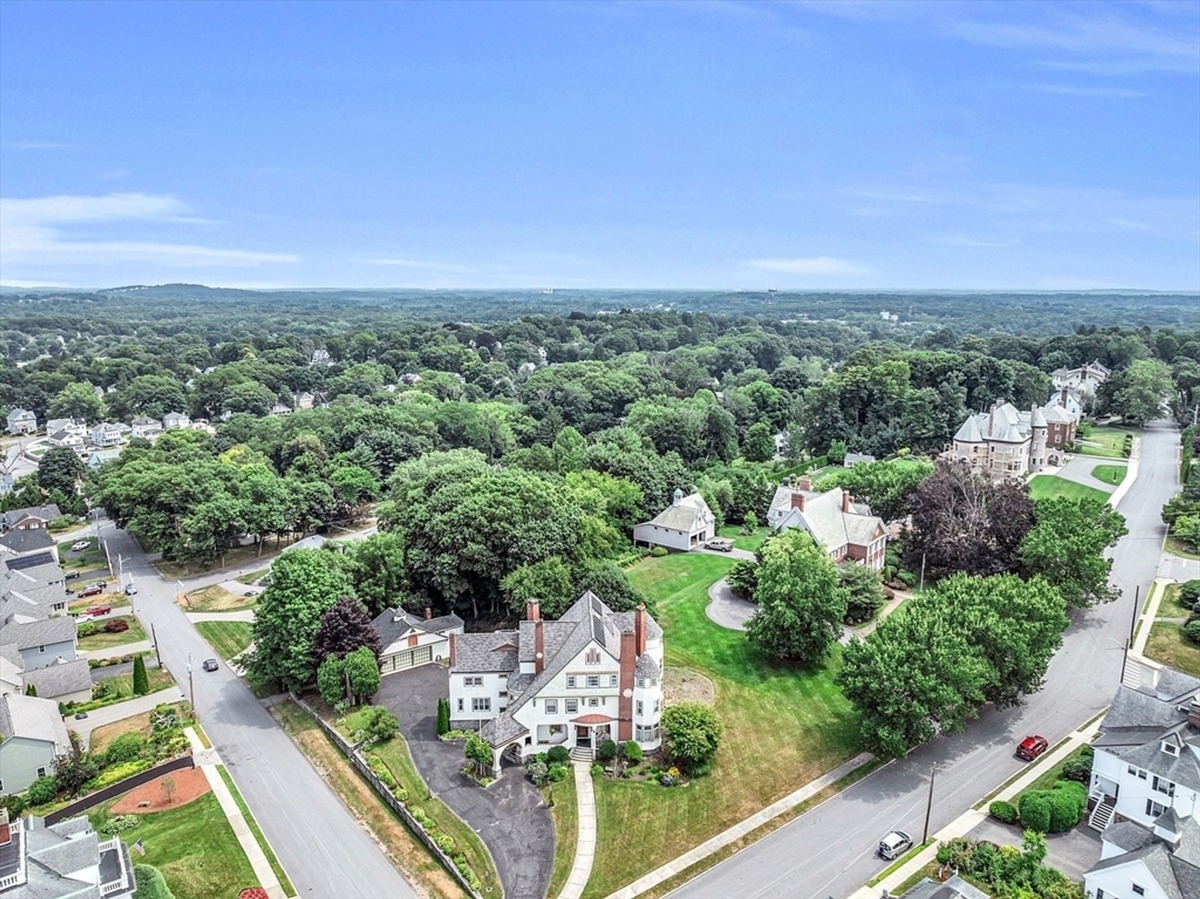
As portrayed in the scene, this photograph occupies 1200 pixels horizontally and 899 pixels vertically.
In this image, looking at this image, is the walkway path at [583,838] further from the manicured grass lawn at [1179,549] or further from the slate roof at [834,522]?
the manicured grass lawn at [1179,549]

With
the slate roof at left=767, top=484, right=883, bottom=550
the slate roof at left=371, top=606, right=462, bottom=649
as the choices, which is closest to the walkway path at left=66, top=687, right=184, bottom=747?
the slate roof at left=371, top=606, right=462, bottom=649

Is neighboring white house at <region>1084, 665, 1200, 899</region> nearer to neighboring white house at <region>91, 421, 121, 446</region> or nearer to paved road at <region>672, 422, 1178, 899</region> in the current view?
paved road at <region>672, 422, 1178, 899</region>

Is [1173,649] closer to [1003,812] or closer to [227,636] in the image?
[1003,812]

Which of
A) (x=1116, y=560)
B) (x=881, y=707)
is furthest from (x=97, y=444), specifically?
(x=1116, y=560)

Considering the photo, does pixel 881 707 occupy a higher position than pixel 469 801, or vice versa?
→ pixel 881 707

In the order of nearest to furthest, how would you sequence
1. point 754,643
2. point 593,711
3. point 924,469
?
point 593,711
point 754,643
point 924,469

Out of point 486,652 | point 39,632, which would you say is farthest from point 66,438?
point 486,652

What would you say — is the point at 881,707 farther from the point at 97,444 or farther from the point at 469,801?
the point at 97,444
